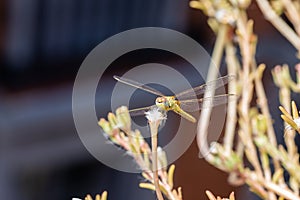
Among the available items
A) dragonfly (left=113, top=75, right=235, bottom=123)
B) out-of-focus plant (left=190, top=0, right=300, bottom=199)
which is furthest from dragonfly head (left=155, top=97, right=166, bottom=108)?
out-of-focus plant (left=190, top=0, right=300, bottom=199)

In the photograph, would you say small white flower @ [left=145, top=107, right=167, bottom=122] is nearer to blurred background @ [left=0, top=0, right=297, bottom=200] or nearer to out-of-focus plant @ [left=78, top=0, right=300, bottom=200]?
out-of-focus plant @ [left=78, top=0, right=300, bottom=200]

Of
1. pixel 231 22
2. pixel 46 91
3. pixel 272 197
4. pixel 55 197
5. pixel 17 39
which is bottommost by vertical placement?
pixel 272 197

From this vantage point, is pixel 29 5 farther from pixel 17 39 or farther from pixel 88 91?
pixel 88 91

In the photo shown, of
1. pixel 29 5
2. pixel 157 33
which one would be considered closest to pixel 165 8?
pixel 157 33

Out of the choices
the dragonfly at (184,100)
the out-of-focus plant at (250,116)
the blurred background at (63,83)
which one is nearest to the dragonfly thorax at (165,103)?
the dragonfly at (184,100)

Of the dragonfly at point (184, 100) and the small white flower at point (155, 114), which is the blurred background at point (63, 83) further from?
the small white flower at point (155, 114)

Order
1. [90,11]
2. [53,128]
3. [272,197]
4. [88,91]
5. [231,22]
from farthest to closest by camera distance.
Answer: [90,11], [53,128], [88,91], [231,22], [272,197]

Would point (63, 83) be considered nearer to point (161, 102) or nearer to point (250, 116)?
point (250, 116)
